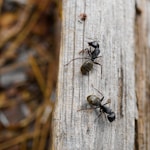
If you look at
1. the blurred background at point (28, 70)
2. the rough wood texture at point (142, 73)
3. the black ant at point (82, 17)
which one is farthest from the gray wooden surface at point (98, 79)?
the blurred background at point (28, 70)

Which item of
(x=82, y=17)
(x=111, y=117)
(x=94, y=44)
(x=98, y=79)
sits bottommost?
(x=111, y=117)

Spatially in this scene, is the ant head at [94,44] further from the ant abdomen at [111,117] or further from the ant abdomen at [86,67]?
the ant abdomen at [111,117]

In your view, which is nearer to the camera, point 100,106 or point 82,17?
point 100,106

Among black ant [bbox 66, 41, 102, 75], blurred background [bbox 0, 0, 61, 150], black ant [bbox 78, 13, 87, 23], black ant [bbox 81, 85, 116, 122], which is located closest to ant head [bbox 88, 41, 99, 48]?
black ant [bbox 66, 41, 102, 75]

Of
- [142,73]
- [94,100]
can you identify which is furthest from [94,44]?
[142,73]

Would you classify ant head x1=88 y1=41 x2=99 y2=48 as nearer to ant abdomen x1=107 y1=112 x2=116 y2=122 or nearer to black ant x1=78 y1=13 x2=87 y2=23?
black ant x1=78 y1=13 x2=87 y2=23

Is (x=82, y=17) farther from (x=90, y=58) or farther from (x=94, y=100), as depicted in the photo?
(x=94, y=100)

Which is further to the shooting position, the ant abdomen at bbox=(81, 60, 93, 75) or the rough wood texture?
the rough wood texture

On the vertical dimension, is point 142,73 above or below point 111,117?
above
